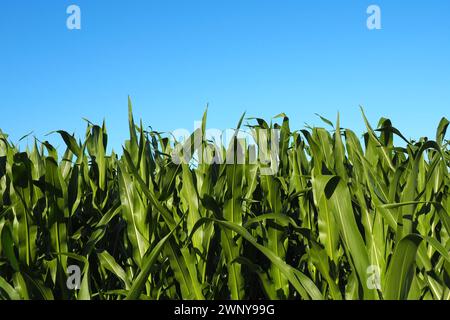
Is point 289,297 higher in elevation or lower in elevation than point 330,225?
lower

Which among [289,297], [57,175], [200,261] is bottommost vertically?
[289,297]

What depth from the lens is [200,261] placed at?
1.32 meters

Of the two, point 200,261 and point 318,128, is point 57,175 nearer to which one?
point 200,261

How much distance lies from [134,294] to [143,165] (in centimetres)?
60

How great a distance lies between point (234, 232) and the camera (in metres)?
1.31

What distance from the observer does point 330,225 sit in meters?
1.24

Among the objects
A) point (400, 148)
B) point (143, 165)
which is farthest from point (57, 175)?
point (400, 148)

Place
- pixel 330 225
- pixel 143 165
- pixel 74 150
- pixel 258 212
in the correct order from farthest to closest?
pixel 74 150 < pixel 258 212 < pixel 143 165 < pixel 330 225

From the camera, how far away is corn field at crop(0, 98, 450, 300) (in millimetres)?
1062

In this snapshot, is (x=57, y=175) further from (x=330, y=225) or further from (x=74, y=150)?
(x=330, y=225)

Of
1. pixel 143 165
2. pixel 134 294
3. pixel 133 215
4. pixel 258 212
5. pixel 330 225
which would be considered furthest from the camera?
pixel 258 212

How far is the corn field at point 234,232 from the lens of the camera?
106 cm
